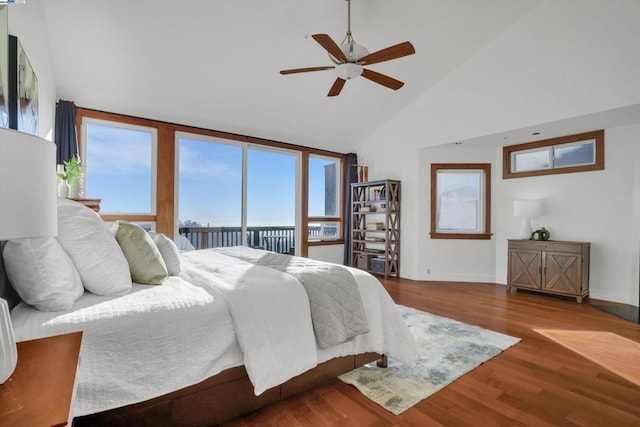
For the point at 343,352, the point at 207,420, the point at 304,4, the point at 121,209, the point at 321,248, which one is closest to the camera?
the point at 207,420

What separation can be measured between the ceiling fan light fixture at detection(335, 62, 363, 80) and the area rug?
2544 mm

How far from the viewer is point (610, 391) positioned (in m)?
2.02

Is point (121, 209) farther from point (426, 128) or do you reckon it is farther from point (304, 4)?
point (426, 128)

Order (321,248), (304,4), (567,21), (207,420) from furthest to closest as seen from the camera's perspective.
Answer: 1. (321,248)
2. (567,21)
3. (304,4)
4. (207,420)

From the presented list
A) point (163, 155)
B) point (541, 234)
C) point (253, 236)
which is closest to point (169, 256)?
point (163, 155)

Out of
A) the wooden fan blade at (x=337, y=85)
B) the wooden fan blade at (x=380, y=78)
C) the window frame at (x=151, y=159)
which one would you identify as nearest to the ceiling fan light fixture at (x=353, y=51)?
the wooden fan blade at (x=380, y=78)

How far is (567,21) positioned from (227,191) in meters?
5.09

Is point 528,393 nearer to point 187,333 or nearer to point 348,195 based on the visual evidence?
point 187,333

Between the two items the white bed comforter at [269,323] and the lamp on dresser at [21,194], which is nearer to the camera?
the lamp on dresser at [21,194]

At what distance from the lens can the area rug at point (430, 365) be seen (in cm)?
196

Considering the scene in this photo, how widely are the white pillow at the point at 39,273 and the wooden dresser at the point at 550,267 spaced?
514cm

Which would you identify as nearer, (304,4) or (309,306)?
(309,306)

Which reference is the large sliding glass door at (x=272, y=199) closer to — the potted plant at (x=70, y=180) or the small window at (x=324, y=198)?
the small window at (x=324, y=198)

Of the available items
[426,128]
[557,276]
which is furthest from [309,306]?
[426,128]
